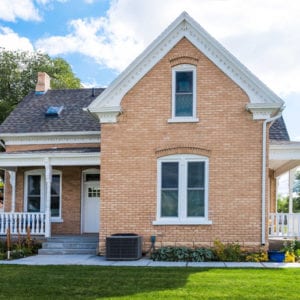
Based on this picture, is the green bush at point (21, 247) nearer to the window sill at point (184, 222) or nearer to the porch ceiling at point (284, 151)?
the window sill at point (184, 222)

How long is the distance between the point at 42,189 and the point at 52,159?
2935mm

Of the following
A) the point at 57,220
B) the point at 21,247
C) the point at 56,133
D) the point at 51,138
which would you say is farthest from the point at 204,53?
the point at 21,247

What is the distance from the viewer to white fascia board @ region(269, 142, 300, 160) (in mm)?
15484

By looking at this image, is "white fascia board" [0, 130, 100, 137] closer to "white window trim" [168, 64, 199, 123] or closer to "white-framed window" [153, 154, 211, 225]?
"white window trim" [168, 64, 199, 123]

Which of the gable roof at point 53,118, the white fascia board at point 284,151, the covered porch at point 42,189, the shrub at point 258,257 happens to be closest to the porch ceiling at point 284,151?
the white fascia board at point 284,151

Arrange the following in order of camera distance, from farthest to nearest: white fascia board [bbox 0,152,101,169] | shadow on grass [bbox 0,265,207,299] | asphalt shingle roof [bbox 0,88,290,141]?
asphalt shingle roof [bbox 0,88,290,141], white fascia board [bbox 0,152,101,169], shadow on grass [bbox 0,265,207,299]

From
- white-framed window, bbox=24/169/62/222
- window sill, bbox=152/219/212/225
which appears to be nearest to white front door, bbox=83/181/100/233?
white-framed window, bbox=24/169/62/222

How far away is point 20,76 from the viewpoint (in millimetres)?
34281

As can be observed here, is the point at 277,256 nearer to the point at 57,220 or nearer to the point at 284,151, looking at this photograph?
the point at 284,151

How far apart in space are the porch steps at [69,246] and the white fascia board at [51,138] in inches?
179

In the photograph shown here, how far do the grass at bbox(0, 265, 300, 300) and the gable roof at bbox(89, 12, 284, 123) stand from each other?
5.15 metres

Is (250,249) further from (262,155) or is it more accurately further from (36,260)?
(36,260)

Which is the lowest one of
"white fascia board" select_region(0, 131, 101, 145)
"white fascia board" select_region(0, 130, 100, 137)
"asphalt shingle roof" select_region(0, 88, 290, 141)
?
"white fascia board" select_region(0, 131, 101, 145)

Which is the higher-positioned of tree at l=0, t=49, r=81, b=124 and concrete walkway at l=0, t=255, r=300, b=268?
tree at l=0, t=49, r=81, b=124
